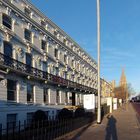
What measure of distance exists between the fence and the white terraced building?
10334mm

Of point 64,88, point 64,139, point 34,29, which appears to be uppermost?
point 34,29

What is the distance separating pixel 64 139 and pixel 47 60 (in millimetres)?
25400

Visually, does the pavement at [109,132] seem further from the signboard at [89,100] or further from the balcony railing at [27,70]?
the balcony railing at [27,70]

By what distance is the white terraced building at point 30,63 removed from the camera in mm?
30578

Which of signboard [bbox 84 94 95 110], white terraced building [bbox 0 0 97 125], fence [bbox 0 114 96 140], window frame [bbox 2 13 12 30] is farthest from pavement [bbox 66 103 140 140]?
window frame [bbox 2 13 12 30]

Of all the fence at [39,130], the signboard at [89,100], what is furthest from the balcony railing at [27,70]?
the fence at [39,130]

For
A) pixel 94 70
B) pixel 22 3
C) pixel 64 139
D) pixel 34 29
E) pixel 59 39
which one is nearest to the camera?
pixel 64 139

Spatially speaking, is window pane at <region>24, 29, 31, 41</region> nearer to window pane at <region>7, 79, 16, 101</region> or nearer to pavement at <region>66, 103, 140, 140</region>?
window pane at <region>7, 79, 16, 101</region>

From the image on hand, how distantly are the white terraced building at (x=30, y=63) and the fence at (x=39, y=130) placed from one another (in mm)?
10334

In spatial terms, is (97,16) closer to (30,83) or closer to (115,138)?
(30,83)

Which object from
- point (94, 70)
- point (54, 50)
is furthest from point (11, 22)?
point (94, 70)

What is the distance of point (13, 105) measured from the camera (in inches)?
1225

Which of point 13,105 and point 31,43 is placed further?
point 31,43

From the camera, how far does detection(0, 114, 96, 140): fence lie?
45.4 feet
